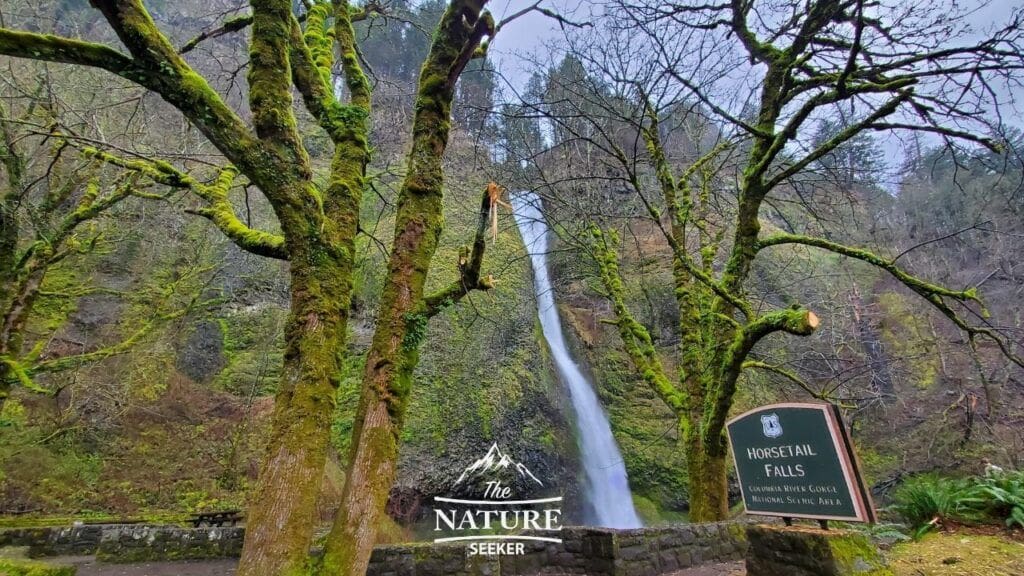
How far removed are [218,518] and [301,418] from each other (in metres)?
8.29

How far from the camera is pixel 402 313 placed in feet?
10.5

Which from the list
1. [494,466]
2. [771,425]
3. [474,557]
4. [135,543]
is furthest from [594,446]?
[135,543]

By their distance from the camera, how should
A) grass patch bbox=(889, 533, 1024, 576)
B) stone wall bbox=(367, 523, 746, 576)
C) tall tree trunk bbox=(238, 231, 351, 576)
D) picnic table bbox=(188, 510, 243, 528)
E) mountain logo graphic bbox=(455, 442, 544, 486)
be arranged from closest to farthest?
tall tree trunk bbox=(238, 231, 351, 576) → grass patch bbox=(889, 533, 1024, 576) → stone wall bbox=(367, 523, 746, 576) → picnic table bbox=(188, 510, 243, 528) → mountain logo graphic bbox=(455, 442, 544, 486)

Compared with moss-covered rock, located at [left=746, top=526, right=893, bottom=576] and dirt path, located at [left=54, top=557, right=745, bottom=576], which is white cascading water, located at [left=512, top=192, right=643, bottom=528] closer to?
dirt path, located at [left=54, top=557, right=745, bottom=576]

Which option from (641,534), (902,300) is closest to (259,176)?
(641,534)

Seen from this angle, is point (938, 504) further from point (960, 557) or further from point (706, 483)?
point (706, 483)

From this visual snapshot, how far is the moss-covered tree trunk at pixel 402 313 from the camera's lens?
2627 mm

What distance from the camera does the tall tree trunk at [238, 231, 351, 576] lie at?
93.4 inches

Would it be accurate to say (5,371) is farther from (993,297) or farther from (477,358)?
(993,297)

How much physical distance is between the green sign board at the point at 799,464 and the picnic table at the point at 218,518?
8877 mm

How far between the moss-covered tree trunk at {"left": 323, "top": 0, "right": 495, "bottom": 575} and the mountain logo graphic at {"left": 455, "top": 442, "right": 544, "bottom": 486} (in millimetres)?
7429

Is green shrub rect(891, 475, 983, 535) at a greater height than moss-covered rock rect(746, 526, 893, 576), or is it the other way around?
moss-covered rock rect(746, 526, 893, 576)

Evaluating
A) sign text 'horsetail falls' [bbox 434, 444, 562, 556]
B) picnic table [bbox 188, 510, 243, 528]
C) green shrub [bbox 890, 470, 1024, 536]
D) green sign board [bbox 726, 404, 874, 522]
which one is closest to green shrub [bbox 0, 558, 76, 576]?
green sign board [bbox 726, 404, 874, 522]

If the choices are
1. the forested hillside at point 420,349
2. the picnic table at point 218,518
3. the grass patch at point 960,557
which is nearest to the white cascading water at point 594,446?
the forested hillside at point 420,349
